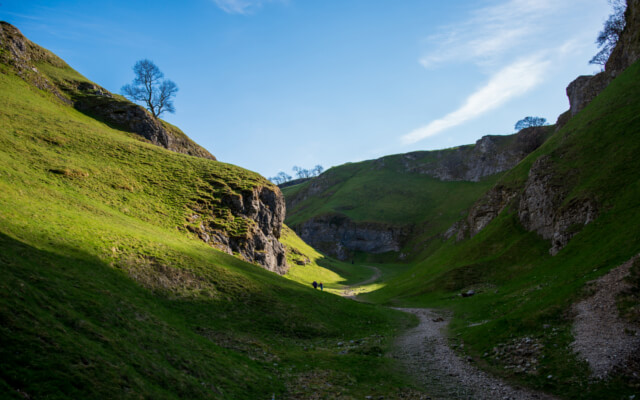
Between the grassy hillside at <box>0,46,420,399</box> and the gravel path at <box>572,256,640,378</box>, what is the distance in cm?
931

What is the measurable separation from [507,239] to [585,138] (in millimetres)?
18692

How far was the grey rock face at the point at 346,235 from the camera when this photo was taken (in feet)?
432

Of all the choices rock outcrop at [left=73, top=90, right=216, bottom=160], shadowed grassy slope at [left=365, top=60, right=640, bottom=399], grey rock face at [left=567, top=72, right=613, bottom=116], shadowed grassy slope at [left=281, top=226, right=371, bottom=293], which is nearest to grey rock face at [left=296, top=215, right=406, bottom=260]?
shadowed grassy slope at [left=281, top=226, right=371, bottom=293]

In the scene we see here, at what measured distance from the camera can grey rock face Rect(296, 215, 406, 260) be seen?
432 ft

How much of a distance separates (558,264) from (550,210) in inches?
500

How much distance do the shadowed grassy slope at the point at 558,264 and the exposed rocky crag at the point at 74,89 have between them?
62.1 meters

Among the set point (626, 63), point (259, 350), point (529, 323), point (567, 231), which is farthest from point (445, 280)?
point (626, 63)

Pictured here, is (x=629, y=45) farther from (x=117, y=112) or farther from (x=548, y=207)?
(x=117, y=112)

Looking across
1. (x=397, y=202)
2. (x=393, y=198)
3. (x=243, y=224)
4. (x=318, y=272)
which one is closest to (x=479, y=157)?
(x=397, y=202)

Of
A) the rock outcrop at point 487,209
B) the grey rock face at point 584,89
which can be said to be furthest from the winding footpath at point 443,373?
the grey rock face at point 584,89

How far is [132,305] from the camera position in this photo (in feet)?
57.1

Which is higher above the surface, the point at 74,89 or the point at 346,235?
the point at 74,89

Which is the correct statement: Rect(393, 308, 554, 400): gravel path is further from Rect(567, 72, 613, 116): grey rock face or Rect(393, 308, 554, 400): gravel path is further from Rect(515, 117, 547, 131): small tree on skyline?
Rect(515, 117, 547, 131): small tree on skyline

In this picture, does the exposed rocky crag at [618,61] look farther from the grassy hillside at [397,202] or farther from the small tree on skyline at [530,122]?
the small tree on skyline at [530,122]
